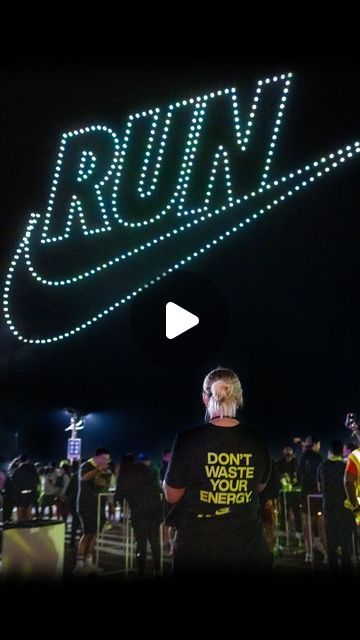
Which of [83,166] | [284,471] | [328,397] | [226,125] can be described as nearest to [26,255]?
[83,166]

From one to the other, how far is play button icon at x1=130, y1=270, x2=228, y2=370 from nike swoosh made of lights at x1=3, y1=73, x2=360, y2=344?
6.41 feet

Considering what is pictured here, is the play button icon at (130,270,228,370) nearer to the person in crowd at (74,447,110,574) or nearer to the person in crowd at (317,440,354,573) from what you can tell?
the person in crowd at (74,447,110,574)

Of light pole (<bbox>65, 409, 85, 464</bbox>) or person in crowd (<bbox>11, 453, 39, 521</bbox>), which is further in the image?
light pole (<bbox>65, 409, 85, 464</bbox>)

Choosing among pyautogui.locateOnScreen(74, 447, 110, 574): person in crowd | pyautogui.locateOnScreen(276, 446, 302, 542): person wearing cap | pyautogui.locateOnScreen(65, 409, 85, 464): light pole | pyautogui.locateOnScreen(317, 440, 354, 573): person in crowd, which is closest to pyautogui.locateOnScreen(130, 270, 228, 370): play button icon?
pyautogui.locateOnScreen(276, 446, 302, 542): person wearing cap

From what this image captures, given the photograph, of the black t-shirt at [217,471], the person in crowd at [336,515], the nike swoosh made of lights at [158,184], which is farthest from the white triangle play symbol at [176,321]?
the black t-shirt at [217,471]

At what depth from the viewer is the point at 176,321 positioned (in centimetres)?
808

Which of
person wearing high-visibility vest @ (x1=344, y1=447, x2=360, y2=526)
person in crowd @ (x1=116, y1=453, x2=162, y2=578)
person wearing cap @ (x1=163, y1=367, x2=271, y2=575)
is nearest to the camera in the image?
person wearing cap @ (x1=163, y1=367, x2=271, y2=575)

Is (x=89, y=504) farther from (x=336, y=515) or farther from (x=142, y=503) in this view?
(x=336, y=515)

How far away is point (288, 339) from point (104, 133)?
9.44m

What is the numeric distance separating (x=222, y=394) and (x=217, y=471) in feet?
1.30

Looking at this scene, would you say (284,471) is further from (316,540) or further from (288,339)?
(288,339)

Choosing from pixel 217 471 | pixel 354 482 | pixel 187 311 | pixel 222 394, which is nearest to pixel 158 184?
pixel 187 311

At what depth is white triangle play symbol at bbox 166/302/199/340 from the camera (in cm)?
761

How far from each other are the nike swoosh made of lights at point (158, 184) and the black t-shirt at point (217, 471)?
529cm
